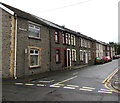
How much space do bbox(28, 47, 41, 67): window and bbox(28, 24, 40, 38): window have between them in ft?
5.50

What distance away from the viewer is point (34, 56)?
563 inches

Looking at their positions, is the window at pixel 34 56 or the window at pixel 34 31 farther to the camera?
the window at pixel 34 31

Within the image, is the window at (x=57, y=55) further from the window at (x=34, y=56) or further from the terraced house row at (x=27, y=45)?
the window at (x=34, y=56)

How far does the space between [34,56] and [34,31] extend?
3097 mm

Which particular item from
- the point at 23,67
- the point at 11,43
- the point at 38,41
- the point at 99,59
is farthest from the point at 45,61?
the point at 99,59

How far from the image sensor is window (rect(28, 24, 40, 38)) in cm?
1410

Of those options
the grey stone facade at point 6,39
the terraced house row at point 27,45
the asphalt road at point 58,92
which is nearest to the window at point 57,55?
the terraced house row at point 27,45

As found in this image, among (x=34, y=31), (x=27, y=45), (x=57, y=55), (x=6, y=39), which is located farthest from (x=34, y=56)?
(x=57, y=55)

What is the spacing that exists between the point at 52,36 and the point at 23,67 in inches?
284

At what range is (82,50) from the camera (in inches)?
1086

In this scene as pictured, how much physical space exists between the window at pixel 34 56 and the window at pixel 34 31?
1.68m

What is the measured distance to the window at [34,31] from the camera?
46.3 ft

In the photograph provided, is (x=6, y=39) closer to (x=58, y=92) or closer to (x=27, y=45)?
(x=27, y=45)

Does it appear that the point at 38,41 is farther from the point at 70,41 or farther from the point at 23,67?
the point at 70,41
